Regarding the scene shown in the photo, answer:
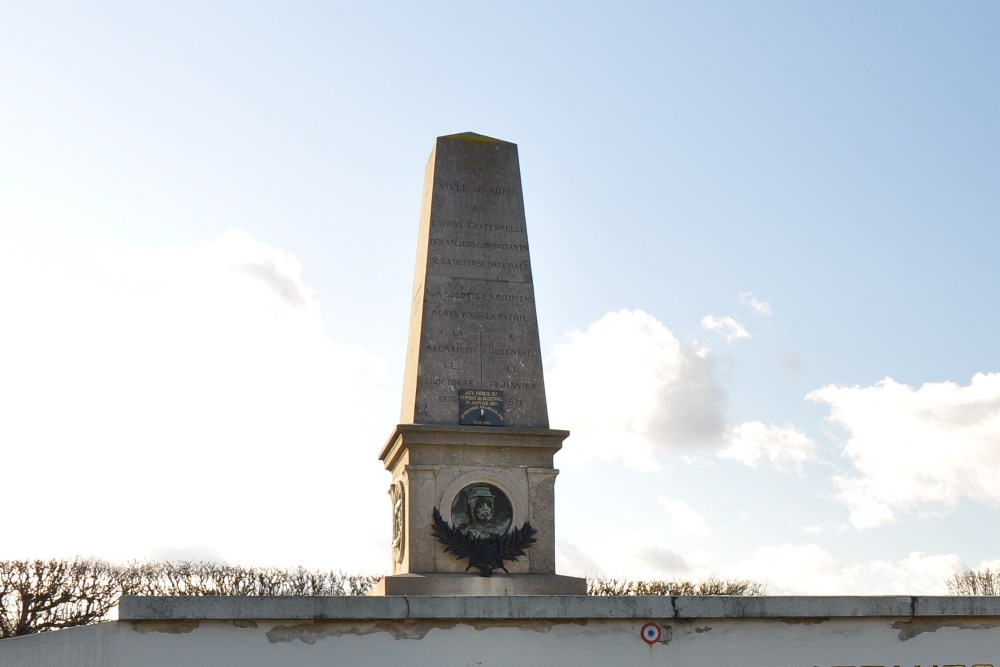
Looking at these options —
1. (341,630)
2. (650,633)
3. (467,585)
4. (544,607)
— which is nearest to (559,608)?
(544,607)

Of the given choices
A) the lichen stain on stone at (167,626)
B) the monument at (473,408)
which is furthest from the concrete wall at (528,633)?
the monument at (473,408)

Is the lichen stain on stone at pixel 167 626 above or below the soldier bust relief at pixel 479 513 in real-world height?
below

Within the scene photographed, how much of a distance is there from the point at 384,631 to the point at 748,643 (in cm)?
299

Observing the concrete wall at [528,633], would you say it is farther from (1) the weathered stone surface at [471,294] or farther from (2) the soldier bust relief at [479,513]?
(1) the weathered stone surface at [471,294]

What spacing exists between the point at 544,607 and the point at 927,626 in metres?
3.37

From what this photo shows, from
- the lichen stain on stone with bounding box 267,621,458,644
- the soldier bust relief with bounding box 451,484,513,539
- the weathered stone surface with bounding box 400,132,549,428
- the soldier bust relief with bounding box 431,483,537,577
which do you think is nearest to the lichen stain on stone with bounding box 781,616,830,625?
the lichen stain on stone with bounding box 267,621,458,644

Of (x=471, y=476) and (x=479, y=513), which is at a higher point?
(x=471, y=476)

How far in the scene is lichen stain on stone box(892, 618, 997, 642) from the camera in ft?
34.3

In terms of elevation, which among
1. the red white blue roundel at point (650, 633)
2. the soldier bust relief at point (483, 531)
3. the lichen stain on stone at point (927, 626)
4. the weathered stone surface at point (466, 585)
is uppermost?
the soldier bust relief at point (483, 531)

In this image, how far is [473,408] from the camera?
1512 cm

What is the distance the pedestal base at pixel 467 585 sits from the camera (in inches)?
547

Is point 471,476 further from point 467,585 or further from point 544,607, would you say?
point 544,607

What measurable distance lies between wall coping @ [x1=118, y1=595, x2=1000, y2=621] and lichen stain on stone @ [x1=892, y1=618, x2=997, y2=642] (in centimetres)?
9

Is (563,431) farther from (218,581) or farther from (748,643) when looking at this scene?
(218,581)
